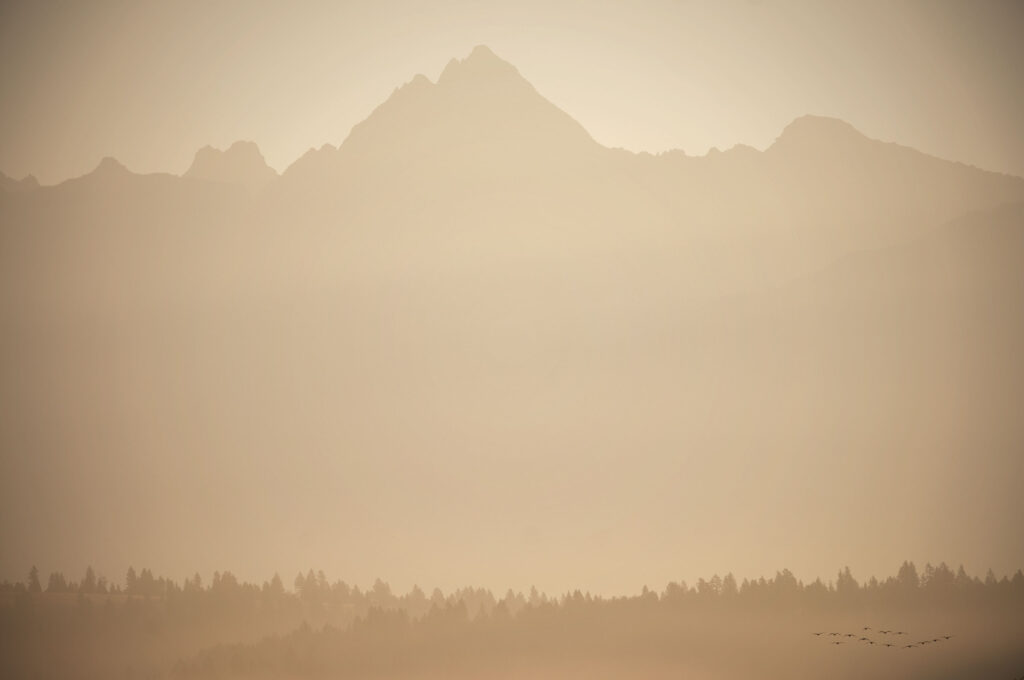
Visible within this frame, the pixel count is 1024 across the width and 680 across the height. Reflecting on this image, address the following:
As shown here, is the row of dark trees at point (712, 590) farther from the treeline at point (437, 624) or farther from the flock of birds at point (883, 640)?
the flock of birds at point (883, 640)

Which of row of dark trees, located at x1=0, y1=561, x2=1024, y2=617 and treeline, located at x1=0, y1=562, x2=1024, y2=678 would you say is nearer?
treeline, located at x1=0, y1=562, x2=1024, y2=678

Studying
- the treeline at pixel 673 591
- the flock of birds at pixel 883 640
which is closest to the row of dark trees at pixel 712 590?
the treeline at pixel 673 591

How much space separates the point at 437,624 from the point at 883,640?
169 ft

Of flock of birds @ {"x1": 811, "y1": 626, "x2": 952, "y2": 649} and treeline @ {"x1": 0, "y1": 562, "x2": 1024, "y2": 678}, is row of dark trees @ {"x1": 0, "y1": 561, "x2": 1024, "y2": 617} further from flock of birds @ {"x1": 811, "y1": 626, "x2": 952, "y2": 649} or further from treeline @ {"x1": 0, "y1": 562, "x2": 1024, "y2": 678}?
flock of birds @ {"x1": 811, "y1": 626, "x2": 952, "y2": 649}

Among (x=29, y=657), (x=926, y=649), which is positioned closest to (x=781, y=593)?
(x=926, y=649)

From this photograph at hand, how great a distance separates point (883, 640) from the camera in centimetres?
10362

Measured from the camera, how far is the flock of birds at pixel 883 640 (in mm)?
99125

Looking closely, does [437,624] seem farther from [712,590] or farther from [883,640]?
[883,640]

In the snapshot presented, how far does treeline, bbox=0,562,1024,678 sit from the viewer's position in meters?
112

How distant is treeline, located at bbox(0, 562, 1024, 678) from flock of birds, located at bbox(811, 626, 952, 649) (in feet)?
9.48

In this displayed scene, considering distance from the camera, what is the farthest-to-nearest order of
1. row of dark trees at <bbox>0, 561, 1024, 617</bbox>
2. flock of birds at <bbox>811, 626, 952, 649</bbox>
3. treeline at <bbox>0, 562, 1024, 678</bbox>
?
row of dark trees at <bbox>0, 561, 1024, 617</bbox> < treeline at <bbox>0, 562, 1024, 678</bbox> < flock of birds at <bbox>811, 626, 952, 649</bbox>

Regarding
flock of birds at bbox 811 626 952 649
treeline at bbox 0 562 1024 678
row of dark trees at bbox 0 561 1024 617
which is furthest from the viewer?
row of dark trees at bbox 0 561 1024 617

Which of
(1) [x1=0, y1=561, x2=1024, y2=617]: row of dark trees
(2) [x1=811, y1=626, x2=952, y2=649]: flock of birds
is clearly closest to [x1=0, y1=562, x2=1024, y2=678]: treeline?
(1) [x1=0, y1=561, x2=1024, y2=617]: row of dark trees

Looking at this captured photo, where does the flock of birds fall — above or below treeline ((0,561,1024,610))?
below
